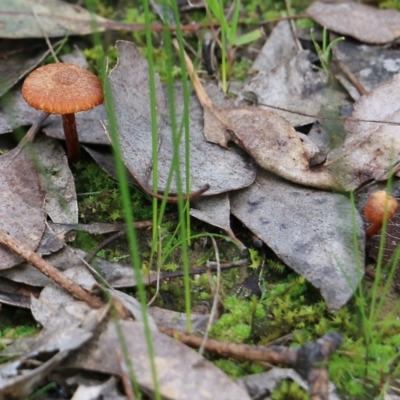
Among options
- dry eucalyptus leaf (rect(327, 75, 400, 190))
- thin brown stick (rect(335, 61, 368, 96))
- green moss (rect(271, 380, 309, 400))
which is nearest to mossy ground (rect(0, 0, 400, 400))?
green moss (rect(271, 380, 309, 400))

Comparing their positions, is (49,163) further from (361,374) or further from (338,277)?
(361,374)

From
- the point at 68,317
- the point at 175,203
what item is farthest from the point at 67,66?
the point at 68,317

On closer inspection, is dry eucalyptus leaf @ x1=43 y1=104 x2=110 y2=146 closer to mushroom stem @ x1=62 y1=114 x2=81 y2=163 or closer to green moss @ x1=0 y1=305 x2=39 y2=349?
mushroom stem @ x1=62 y1=114 x2=81 y2=163

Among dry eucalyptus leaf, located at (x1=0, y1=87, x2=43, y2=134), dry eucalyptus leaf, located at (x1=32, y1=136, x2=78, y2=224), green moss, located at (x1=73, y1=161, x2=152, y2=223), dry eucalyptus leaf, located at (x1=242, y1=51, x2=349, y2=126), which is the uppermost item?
→ dry eucalyptus leaf, located at (x1=0, y1=87, x2=43, y2=134)

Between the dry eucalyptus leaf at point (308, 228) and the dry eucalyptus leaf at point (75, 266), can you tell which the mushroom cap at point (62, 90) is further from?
the dry eucalyptus leaf at point (308, 228)

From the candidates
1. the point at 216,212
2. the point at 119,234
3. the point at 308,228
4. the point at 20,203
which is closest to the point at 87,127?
the point at 20,203

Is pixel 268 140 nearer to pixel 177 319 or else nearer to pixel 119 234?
pixel 119 234
